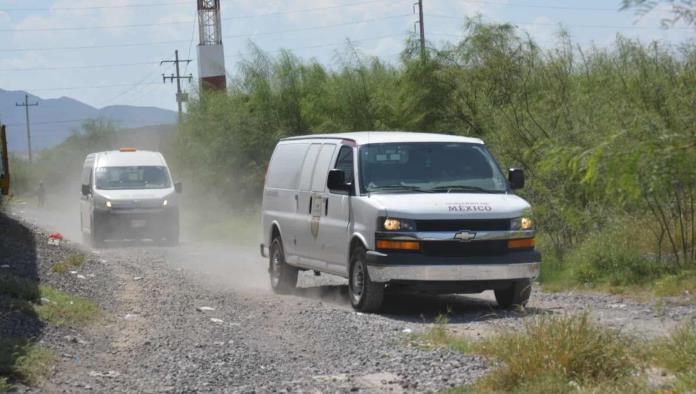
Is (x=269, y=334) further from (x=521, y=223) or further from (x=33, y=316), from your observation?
(x=521, y=223)

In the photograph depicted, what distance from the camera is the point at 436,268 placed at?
13.1 meters

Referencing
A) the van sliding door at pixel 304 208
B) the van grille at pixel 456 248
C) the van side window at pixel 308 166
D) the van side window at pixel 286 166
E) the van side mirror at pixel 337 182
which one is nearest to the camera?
the van grille at pixel 456 248

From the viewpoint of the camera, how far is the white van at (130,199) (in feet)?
95.5

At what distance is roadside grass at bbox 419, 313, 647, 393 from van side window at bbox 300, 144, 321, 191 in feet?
22.6

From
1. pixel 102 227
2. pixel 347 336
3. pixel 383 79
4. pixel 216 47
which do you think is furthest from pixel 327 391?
pixel 216 47

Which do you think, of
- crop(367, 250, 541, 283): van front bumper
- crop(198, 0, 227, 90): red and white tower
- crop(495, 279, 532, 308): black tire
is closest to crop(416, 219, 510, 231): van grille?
crop(367, 250, 541, 283): van front bumper

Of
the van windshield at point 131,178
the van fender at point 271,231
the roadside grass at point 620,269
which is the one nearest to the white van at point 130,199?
the van windshield at point 131,178

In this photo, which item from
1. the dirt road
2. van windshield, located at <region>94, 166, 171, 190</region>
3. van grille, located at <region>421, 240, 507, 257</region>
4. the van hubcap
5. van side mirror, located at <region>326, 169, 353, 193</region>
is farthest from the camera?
van windshield, located at <region>94, 166, 171, 190</region>

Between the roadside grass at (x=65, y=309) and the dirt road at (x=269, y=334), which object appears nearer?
the dirt road at (x=269, y=334)

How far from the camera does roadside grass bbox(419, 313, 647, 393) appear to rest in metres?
8.24

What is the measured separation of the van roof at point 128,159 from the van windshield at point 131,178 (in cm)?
14

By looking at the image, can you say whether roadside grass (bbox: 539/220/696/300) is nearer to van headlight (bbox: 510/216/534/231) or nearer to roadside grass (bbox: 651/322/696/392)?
van headlight (bbox: 510/216/534/231)

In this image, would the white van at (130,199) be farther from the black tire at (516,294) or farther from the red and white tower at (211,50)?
the red and white tower at (211,50)

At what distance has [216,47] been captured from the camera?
71.4m
